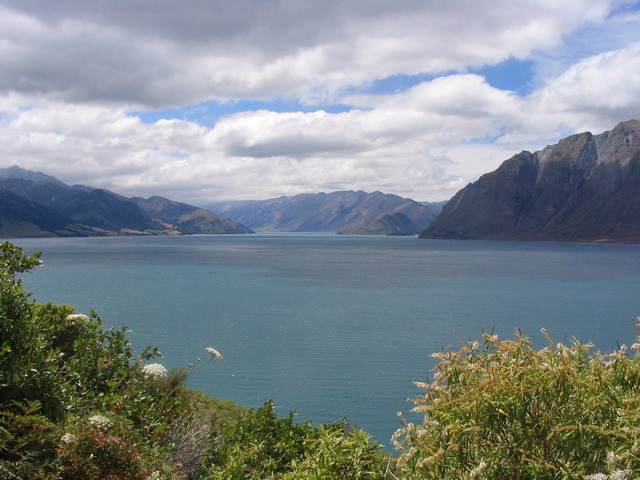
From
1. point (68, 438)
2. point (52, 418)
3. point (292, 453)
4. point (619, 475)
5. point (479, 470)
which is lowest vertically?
→ point (292, 453)

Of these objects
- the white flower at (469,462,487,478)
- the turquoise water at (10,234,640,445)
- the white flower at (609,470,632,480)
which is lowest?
the turquoise water at (10,234,640,445)

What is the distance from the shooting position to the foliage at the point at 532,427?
411cm

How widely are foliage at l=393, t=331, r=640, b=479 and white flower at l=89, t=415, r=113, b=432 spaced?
3.86 m

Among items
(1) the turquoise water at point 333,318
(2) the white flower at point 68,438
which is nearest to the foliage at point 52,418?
(2) the white flower at point 68,438

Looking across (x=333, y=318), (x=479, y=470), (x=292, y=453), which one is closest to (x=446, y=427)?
(x=479, y=470)

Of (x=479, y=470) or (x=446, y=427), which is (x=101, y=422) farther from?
(x=479, y=470)

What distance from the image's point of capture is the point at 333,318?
52156 millimetres

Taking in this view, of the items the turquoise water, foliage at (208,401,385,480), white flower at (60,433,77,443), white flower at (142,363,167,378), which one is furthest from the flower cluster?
the turquoise water

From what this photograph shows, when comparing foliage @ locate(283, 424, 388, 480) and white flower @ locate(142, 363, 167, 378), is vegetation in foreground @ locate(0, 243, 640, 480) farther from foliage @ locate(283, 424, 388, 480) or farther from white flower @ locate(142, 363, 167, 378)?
white flower @ locate(142, 363, 167, 378)

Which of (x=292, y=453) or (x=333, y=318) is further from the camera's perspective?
(x=333, y=318)

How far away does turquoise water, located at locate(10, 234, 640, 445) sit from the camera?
30.7m

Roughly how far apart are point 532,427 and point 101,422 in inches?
197

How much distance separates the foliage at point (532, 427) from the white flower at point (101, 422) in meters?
3.86

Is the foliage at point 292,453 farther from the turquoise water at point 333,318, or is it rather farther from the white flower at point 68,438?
the turquoise water at point 333,318
